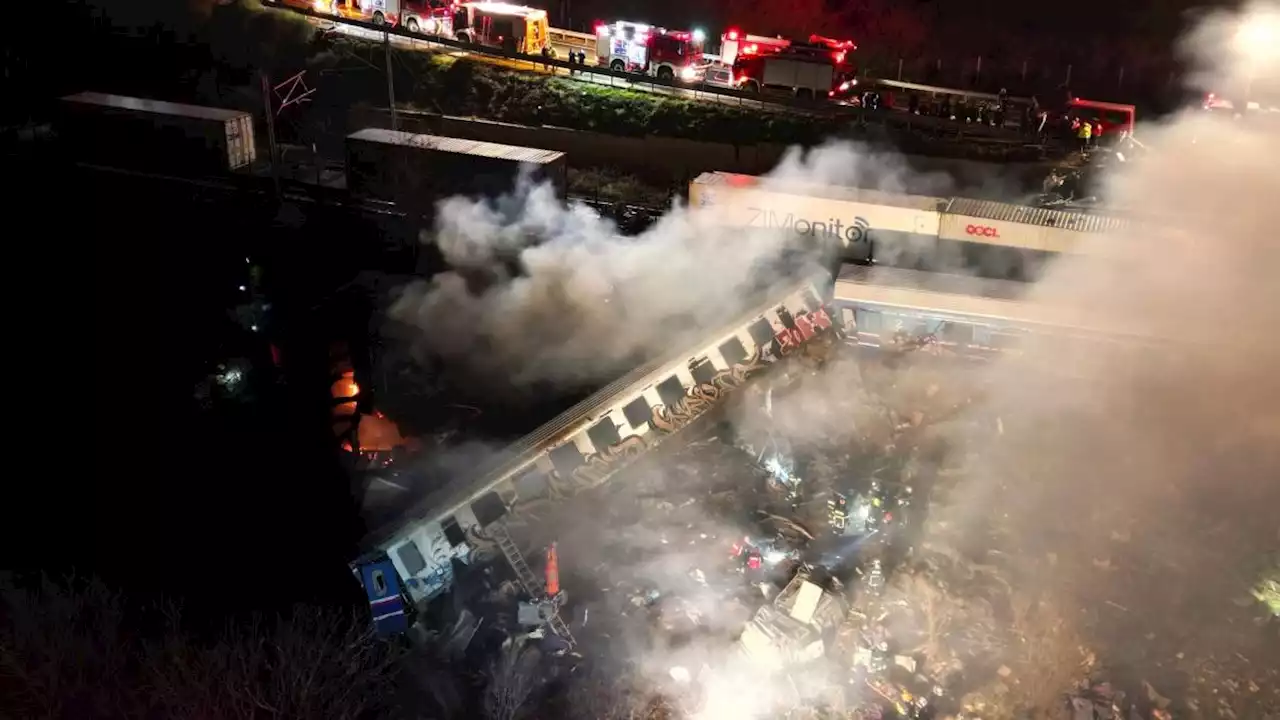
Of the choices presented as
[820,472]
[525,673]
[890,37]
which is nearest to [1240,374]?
[820,472]

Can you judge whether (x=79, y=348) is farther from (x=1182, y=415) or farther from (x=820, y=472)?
(x=1182, y=415)

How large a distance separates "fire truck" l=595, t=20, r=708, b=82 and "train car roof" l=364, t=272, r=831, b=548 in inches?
339

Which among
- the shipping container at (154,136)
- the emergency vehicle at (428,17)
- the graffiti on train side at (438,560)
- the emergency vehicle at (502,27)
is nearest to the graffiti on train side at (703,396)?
the graffiti on train side at (438,560)

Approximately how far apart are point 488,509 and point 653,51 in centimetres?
1152

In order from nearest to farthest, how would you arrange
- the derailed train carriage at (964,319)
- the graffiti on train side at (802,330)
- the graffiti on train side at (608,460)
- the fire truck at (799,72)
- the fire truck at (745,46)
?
the graffiti on train side at (608,460), the derailed train carriage at (964,319), the graffiti on train side at (802,330), the fire truck at (799,72), the fire truck at (745,46)

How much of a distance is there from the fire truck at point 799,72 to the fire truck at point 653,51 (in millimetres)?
977

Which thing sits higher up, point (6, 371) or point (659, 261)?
point (659, 261)

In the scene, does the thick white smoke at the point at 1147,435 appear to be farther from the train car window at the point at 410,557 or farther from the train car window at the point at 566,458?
the train car window at the point at 410,557

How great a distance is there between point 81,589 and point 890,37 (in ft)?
64.0

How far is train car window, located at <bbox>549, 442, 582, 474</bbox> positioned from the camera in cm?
889

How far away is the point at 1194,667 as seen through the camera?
728 centimetres

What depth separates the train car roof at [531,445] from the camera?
8.20 m

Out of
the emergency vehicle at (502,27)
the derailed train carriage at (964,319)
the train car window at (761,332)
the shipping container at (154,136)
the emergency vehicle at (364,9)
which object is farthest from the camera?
the emergency vehicle at (364,9)

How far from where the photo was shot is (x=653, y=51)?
17297 millimetres
